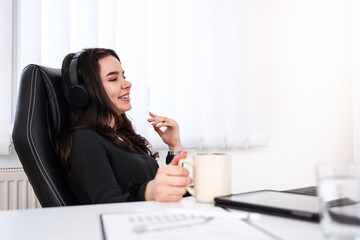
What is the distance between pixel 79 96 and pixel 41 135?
21cm

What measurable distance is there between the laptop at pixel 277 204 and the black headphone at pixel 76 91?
0.65 meters

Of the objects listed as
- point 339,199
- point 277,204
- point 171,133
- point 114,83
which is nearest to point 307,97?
Answer: point 171,133

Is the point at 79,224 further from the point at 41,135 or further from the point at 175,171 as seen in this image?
the point at 41,135

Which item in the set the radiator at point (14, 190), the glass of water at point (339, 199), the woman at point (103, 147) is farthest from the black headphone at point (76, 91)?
the glass of water at point (339, 199)

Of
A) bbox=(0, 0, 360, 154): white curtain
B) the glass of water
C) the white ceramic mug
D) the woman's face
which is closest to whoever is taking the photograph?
the glass of water

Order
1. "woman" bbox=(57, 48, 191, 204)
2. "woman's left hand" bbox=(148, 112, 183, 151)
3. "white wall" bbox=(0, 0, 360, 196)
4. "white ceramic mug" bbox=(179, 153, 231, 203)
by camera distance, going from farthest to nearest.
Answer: "white wall" bbox=(0, 0, 360, 196) < "woman's left hand" bbox=(148, 112, 183, 151) < "woman" bbox=(57, 48, 191, 204) < "white ceramic mug" bbox=(179, 153, 231, 203)

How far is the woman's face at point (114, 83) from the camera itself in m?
1.31

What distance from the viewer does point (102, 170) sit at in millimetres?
997

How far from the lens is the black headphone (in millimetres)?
1125

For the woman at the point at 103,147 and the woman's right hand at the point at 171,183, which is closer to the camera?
the woman's right hand at the point at 171,183

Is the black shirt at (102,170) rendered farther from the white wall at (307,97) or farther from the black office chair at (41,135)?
the white wall at (307,97)

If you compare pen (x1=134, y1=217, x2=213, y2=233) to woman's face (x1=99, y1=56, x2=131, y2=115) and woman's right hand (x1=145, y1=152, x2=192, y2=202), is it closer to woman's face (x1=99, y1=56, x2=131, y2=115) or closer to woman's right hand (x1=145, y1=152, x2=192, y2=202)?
woman's right hand (x1=145, y1=152, x2=192, y2=202)

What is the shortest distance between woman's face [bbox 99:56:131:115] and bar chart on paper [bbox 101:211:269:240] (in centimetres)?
81

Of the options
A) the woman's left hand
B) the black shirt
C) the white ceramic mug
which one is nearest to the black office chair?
the black shirt
